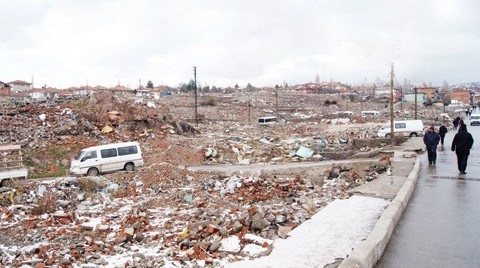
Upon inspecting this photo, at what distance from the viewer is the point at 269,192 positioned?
12352 mm

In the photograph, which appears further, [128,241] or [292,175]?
[292,175]

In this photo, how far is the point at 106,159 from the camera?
19438 millimetres

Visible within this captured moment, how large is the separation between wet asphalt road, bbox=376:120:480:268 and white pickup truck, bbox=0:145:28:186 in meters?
15.8

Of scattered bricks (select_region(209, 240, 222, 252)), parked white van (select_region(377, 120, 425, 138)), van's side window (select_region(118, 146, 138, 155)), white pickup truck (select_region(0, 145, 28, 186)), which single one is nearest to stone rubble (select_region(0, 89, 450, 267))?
scattered bricks (select_region(209, 240, 222, 252))

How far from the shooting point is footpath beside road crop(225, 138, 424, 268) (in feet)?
17.7

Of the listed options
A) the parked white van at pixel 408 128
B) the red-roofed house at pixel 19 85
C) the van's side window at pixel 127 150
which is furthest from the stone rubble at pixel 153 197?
the red-roofed house at pixel 19 85

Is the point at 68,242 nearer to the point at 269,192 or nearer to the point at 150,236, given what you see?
the point at 150,236

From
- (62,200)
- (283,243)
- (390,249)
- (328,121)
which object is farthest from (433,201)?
(328,121)

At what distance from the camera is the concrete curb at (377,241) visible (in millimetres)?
4957

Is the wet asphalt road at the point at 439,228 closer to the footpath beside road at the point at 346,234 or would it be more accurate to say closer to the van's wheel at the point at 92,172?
the footpath beside road at the point at 346,234

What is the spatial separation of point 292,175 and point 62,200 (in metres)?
9.31

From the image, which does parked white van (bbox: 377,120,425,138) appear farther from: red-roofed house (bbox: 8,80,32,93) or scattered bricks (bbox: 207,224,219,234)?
red-roofed house (bbox: 8,80,32,93)

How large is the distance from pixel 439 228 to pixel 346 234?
186cm

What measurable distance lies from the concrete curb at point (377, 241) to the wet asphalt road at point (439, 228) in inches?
5.3
